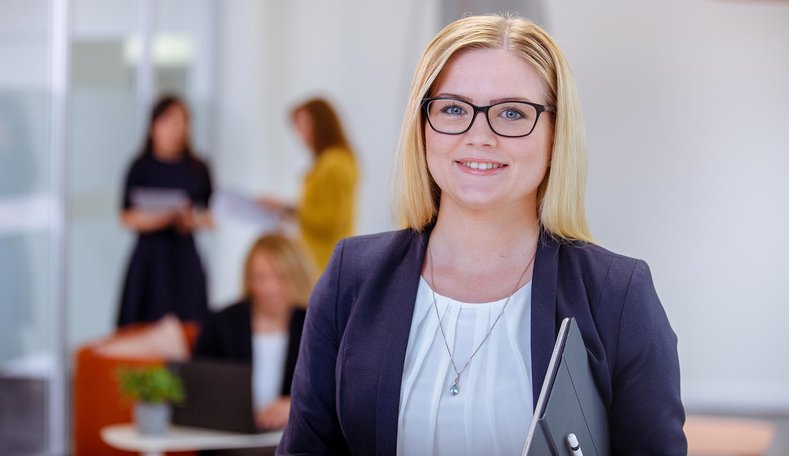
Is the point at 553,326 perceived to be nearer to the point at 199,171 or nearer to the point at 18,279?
the point at 18,279

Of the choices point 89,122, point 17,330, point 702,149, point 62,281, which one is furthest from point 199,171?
point 702,149

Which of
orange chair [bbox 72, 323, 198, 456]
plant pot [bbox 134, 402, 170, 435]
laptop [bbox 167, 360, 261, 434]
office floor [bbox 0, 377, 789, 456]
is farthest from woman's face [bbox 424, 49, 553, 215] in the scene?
office floor [bbox 0, 377, 789, 456]

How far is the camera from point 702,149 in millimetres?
6789

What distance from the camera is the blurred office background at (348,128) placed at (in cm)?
589

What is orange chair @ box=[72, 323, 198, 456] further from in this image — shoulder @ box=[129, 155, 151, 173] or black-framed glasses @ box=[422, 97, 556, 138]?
black-framed glasses @ box=[422, 97, 556, 138]

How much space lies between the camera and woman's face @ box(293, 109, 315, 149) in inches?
254

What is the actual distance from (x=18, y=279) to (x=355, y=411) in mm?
4801

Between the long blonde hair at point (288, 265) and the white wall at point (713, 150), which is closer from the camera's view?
the long blonde hair at point (288, 265)

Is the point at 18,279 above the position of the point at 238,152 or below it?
below

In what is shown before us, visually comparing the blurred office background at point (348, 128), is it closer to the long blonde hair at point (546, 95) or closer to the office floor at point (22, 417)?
the office floor at point (22, 417)

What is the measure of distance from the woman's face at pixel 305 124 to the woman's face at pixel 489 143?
503 cm

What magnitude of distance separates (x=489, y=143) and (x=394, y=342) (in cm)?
30

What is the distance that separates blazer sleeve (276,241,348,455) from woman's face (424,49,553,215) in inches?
9.6

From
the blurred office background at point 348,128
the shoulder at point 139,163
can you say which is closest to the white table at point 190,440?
the blurred office background at point 348,128
